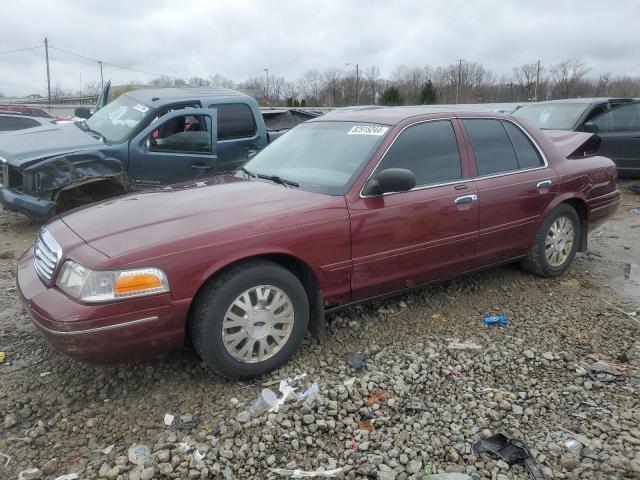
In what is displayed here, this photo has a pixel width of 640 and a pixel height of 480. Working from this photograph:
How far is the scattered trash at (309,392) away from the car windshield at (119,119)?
463 centimetres

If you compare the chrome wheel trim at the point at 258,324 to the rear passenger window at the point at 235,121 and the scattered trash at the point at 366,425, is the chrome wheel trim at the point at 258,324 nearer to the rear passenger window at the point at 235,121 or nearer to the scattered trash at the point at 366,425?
the scattered trash at the point at 366,425

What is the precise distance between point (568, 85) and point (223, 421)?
59282mm

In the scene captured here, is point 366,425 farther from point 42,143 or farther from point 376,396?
point 42,143

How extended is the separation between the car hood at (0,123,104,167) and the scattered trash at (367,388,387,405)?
4748 millimetres

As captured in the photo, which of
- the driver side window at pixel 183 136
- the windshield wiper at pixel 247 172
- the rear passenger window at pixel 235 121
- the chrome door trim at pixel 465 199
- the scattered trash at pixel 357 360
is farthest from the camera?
the rear passenger window at pixel 235 121

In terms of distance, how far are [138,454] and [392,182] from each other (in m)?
2.18

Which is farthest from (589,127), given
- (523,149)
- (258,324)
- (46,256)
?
(46,256)

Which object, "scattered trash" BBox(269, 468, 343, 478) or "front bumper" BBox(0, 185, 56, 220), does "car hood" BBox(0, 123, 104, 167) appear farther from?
"scattered trash" BBox(269, 468, 343, 478)

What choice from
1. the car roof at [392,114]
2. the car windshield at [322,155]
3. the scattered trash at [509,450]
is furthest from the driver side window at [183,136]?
the scattered trash at [509,450]

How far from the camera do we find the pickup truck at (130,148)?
6035 mm

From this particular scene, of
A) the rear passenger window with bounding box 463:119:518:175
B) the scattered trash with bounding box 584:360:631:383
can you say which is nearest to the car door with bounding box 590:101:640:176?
the rear passenger window with bounding box 463:119:518:175

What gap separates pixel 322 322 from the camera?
141 inches

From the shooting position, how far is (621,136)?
31.4 feet

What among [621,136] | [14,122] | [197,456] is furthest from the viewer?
[14,122]
